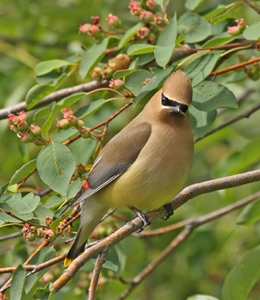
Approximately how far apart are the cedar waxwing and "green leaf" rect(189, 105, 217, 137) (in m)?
0.06

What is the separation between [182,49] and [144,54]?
0.23 meters

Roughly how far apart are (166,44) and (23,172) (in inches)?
40.0

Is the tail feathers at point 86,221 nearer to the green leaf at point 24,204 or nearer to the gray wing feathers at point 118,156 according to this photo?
the gray wing feathers at point 118,156

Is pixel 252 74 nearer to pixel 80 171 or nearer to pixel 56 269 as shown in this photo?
pixel 80 171

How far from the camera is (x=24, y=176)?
3930 millimetres

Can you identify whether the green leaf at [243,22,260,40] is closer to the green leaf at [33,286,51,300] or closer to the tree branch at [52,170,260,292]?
the tree branch at [52,170,260,292]

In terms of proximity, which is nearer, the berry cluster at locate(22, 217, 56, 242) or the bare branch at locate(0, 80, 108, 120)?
the berry cluster at locate(22, 217, 56, 242)

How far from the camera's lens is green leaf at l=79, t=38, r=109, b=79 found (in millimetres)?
4238

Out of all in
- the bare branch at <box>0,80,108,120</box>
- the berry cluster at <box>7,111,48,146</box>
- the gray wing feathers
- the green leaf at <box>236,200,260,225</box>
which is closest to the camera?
the berry cluster at <box>7,111,48,146</box>

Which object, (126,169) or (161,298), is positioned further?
(161,298)

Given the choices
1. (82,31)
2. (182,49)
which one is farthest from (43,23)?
(182,49)

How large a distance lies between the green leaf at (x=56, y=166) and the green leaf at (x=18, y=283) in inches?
18.3

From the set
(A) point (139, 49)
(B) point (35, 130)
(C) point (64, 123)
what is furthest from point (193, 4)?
(B) point (35, 130)

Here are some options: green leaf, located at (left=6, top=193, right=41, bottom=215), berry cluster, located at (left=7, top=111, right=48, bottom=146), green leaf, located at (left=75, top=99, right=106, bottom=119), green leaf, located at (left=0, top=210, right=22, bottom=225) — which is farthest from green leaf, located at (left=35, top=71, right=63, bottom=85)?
green leaf, located at (left=0, top=210, right=22, bottom=225)
